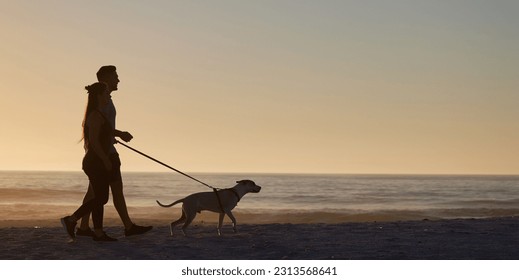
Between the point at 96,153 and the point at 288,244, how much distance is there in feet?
9.85

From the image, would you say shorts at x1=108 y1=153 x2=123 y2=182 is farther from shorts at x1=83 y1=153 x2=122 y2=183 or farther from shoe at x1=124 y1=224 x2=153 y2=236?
shoe at x1=124 y1=224 x2=153 y2=236

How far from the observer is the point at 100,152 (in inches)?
369

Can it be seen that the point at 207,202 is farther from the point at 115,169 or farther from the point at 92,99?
the point at 92,99

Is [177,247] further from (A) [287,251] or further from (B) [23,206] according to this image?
(B) [23,206]

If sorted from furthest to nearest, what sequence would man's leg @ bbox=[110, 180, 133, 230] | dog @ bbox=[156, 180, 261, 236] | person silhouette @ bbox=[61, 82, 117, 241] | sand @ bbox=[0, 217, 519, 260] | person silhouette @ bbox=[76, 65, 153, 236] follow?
dog @ bbox=[156, 180, 261, 236] → man's leg @ bbox=[110, 180, 133, 230] → person silhouette @ bbox=[76, 65, 153, 236] → person silhouette @ bbox=[61, 82, 117, 241] → sand @ bbox=[0, 217, 519, 260]

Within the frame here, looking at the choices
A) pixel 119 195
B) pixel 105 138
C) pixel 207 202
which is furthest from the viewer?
pixel 207 202

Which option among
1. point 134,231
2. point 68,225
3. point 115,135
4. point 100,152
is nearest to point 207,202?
point 134,231

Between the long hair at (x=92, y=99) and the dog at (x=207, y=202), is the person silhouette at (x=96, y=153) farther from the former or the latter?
the dog at (x=207, y=202)

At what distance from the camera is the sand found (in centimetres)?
880

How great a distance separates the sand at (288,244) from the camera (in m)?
8.80

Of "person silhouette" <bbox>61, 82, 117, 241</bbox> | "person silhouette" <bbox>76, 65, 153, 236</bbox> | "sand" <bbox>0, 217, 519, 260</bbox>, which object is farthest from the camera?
"person silhouette" <bbox>76, 65, 153, 236</bbox>

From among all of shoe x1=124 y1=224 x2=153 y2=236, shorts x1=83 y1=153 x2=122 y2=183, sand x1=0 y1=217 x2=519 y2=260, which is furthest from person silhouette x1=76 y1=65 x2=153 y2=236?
sand x1=0 y1=217 x2=519 y2=260
